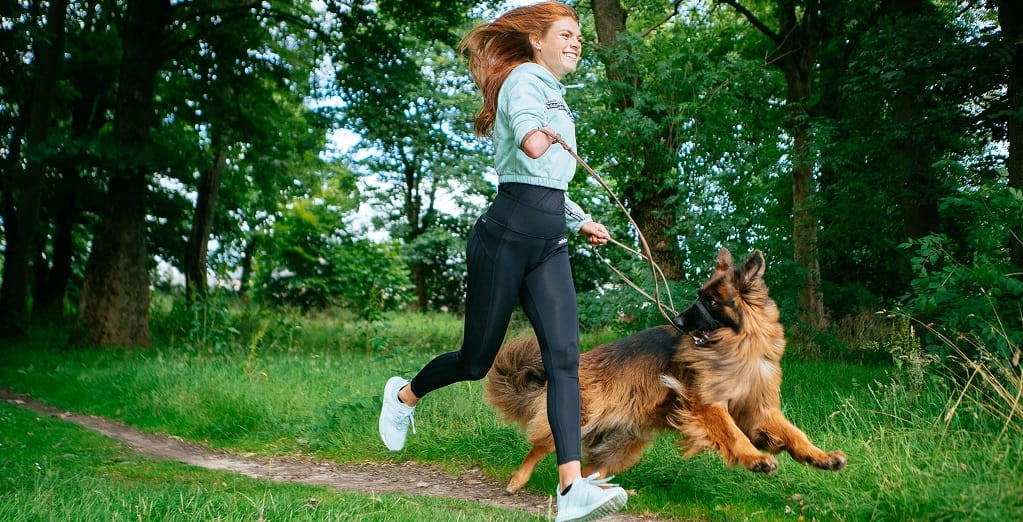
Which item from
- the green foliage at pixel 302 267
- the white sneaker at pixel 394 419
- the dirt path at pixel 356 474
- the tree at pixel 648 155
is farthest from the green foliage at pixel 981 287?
the green foliage at pixel 302 267

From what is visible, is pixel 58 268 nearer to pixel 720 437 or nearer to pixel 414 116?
pixel 414 116

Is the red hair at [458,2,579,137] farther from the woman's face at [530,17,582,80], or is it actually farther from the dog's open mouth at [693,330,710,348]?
the dog's open mouth at [693,330,710,348]

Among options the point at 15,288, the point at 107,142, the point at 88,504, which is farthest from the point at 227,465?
the point at 15,288

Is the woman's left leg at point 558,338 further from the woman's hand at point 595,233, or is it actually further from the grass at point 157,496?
the grass at point 157,496

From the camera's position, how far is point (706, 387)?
450 cm

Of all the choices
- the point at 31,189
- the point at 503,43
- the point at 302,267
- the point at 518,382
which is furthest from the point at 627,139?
the point at 302,267

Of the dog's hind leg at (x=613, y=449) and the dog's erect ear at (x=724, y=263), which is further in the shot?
the dog's hind leg at (x=613, y=449)

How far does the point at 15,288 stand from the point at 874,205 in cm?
1516

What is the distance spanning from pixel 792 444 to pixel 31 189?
15312mm

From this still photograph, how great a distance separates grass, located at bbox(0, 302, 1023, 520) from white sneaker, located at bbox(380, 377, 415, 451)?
368mm

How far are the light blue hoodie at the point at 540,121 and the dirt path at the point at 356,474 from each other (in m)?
2.09

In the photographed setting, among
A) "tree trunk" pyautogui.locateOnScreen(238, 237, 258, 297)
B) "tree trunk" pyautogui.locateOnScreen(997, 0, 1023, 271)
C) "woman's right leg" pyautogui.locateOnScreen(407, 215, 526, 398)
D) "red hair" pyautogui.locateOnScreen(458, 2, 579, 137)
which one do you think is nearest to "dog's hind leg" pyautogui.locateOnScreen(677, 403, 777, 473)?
"woman's right leg" pyautogui.locateOnScreen(407, 215, 526, 398)

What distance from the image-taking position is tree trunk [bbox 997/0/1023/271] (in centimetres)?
704

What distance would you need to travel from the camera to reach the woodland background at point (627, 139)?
8.46 metres
